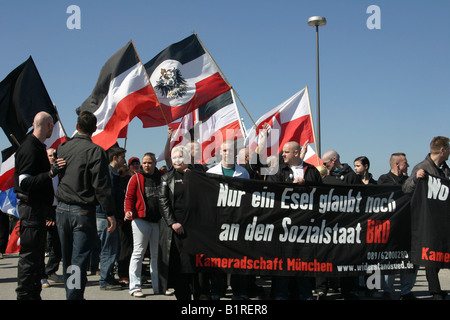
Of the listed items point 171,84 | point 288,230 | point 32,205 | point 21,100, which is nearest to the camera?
point 32,205

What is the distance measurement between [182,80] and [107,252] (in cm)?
412

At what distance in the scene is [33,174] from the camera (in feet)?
16.3

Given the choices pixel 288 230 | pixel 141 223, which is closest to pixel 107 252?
pixel 141 223

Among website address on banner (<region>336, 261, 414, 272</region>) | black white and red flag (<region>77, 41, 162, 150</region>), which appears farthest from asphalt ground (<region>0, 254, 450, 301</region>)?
black white and red flag (<region>77, 41, 162, 150</region>)

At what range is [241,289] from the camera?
6031 millimetres

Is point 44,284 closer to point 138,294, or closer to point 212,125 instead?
point 138,294

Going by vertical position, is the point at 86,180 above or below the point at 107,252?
above

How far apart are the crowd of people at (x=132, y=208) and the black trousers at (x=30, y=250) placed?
11 millimetres

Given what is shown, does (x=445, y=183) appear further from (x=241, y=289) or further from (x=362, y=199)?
(x=241, y=289)

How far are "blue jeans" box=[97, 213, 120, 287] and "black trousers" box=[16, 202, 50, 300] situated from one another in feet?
7.18

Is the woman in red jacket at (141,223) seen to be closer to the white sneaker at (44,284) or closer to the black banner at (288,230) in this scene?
the black banner at (288,230)
